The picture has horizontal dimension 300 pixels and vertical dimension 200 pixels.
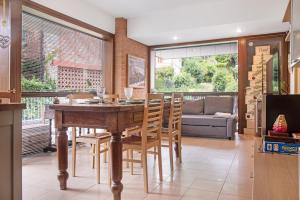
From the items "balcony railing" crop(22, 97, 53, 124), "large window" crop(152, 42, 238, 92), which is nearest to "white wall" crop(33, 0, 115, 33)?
"balcony railing" crop(22, 97, 53, 124)

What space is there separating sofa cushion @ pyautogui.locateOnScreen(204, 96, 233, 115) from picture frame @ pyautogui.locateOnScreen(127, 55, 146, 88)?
1832 millimetres

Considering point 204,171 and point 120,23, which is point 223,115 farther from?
point 120,23

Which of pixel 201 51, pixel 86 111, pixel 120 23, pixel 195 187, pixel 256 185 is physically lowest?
pixel 195 187

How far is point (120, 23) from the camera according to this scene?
19.2 ft

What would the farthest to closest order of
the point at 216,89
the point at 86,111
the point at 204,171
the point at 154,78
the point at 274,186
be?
the point at 154,78
the point at 216,89
the point at 204,171
the point at 86,111
the point at 274,186

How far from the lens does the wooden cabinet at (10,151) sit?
1.24 metres

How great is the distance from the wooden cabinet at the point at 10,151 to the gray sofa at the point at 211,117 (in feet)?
14.9

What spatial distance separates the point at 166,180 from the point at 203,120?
115 inches


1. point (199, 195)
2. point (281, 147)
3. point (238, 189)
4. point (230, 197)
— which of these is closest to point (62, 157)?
point (199, 195)

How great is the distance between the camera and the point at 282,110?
6.12ft

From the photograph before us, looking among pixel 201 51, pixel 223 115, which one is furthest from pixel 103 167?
pixel 201 51

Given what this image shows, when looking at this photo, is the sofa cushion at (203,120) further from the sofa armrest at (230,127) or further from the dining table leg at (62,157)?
the dining table leg at (62,157)

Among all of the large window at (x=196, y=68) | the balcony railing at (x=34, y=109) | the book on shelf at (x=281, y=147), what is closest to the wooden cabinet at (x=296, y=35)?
the book on shelf at (x=281, y=147)

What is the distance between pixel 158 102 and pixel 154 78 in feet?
15.3
